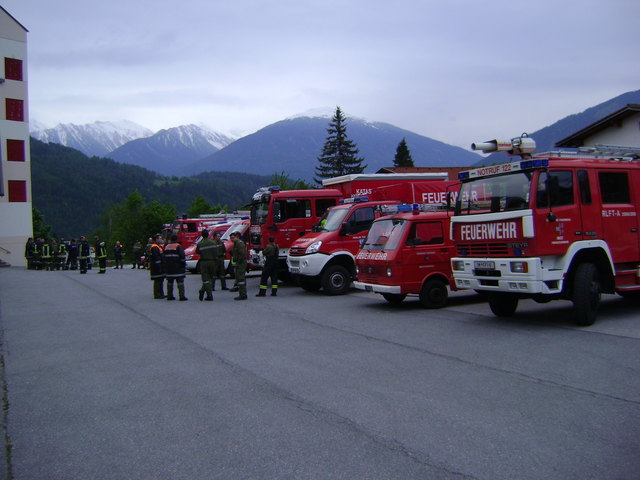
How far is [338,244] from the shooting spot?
1530 centimetres

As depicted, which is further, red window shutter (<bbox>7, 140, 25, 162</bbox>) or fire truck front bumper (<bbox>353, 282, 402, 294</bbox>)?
red window shutter (<bbox>7, 140, 25, 162</bbox>)

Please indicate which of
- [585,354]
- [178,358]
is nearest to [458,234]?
[585,354]

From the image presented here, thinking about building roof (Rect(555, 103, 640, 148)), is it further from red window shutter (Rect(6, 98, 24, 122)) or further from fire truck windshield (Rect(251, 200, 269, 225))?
red window shutter (Rect(6, 98, 24, 122))

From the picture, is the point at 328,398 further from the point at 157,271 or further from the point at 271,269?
the point at 157,271

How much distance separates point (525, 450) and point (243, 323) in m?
7.37

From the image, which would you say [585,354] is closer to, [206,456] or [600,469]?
[600,469]

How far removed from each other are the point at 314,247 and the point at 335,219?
1118 millimetres

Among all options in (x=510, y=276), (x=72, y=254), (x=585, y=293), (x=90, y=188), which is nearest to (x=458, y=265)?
(x=510, y=276)

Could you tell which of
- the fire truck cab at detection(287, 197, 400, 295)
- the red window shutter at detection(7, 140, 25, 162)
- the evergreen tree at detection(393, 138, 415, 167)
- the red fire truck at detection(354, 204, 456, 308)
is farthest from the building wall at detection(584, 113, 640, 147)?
the evergreen tree at detection(393, 138, 415, 167)

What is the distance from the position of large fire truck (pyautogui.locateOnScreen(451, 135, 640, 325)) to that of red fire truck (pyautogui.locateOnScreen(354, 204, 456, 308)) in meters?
1.76

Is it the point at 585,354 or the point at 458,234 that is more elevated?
the point at 458,234

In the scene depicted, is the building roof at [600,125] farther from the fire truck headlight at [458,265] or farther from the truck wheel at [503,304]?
the fire truck headlight at [458,265]

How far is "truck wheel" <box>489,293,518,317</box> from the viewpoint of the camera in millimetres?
10797

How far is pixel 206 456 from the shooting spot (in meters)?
4.45
